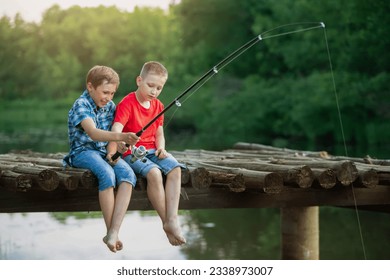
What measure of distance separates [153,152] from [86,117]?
26 cm

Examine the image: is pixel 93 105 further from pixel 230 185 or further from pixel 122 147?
pixel 230 185

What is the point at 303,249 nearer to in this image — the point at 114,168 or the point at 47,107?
the point at 114,168

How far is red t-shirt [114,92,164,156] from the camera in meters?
2.69

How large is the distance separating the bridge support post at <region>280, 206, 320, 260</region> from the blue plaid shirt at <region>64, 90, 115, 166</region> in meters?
2.21

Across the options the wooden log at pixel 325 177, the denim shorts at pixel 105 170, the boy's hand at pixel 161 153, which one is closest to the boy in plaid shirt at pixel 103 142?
the denim shorts at pixel 105 170

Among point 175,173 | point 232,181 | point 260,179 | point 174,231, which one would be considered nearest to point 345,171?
point 260,179

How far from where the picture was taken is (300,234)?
4.80m

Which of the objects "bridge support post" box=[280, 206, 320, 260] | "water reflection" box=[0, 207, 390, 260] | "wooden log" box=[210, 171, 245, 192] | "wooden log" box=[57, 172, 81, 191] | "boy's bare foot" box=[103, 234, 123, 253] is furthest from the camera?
"water reflection" box=[0, 207, 390, 260]

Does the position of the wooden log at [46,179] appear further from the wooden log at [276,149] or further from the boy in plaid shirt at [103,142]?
the wooden log at [276,149]

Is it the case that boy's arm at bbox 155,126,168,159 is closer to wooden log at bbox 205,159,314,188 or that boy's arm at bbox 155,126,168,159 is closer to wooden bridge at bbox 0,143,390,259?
wooden bridge at bbox 0,143,390,259

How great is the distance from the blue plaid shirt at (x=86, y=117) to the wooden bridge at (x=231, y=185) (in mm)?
127

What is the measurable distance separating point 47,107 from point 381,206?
43.6ft

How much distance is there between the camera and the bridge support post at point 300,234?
4.74 m

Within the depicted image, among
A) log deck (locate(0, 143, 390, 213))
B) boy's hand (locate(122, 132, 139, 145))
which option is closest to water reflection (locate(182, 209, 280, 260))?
log deck (locate(0, 143, 390, 213))
